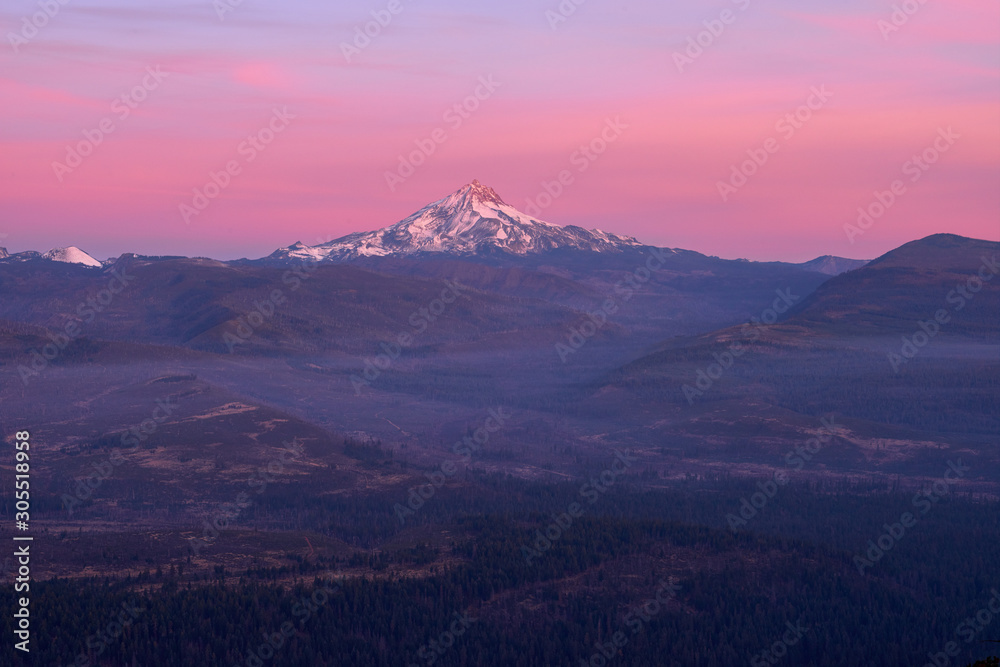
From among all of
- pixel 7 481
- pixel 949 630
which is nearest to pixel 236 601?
pixel 949 630

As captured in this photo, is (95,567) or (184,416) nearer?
(95,567)

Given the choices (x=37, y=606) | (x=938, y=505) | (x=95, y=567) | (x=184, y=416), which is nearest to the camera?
(x=37, y=606)

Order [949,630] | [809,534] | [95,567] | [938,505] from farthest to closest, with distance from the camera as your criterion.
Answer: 1. [938,505]
2. [809,534]
3. [95,567]
4. [949,630]

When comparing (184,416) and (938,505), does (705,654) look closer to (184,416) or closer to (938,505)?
(938,505)

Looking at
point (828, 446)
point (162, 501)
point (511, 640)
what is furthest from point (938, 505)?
point (162, 501)

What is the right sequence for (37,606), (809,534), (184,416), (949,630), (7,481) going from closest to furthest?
(37,606) < (949,630) < (809,534) < (7,481) < (184,416)

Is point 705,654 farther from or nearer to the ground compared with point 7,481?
nearer to the ground

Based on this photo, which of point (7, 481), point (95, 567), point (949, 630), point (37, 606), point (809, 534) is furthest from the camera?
point (7, 481)

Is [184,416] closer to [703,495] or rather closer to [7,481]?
[7,481]

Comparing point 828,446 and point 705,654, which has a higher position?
point 828,446
